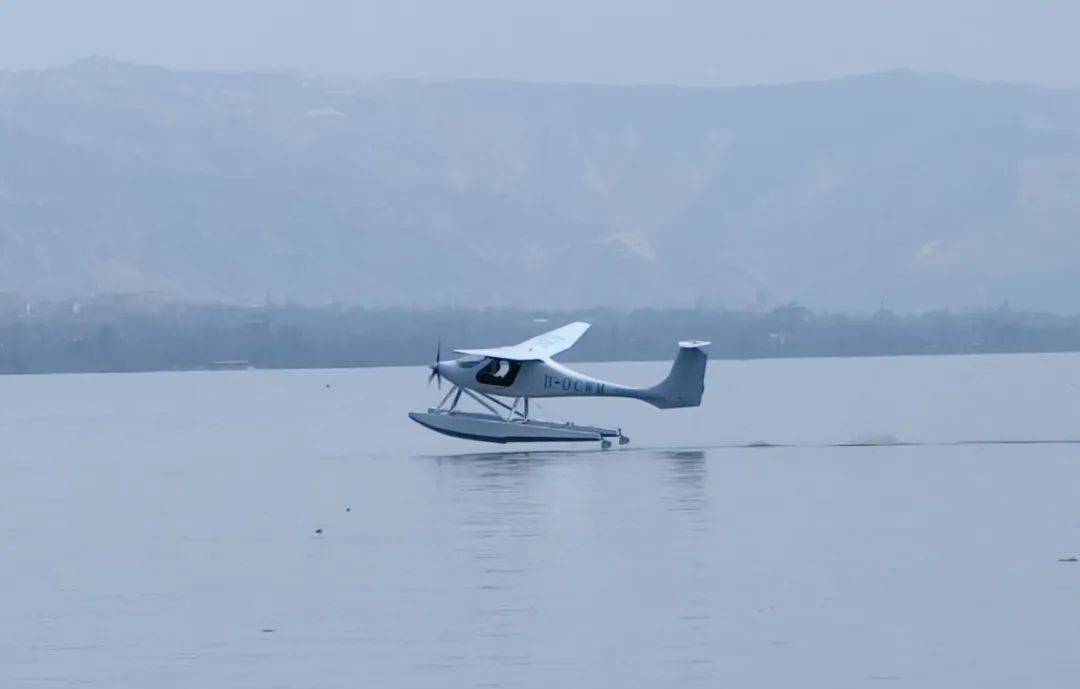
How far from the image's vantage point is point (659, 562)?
34219 millimetres

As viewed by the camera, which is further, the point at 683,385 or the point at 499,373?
the point at 683,385

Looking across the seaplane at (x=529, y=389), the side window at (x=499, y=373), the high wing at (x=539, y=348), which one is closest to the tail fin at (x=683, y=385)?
the seaplane at (x=529, y=389)

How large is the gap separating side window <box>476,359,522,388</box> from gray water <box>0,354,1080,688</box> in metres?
2.07

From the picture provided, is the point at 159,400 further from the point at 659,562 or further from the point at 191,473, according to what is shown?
the point at 659,562

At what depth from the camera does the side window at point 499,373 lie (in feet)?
196

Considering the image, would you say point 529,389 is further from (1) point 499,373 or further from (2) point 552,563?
(2) point 552,563

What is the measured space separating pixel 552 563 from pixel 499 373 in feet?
84.3

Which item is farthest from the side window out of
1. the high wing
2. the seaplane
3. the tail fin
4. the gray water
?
the tail fin

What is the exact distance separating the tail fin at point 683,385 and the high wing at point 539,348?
3140 mm

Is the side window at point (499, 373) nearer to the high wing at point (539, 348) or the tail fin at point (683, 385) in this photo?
the high wing at point (539, 348)

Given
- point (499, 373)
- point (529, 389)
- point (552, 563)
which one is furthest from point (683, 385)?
point (552, 563)

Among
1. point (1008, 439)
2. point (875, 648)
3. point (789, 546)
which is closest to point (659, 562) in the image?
point (789, 546)

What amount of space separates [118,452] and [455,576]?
3817 centimetres

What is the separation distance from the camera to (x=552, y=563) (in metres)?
34.3
